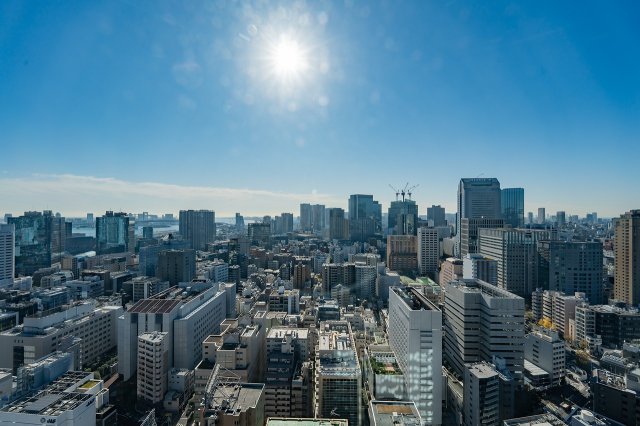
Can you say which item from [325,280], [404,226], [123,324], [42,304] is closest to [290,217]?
[404,226]

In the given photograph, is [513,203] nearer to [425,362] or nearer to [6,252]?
[425,362]

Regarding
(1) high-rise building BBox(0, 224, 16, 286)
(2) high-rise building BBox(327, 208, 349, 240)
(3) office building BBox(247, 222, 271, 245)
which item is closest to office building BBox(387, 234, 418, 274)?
(3) office building BBox(247, 222, 271, 245)

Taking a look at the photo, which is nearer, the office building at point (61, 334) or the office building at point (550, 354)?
the office building at point (61, 334)

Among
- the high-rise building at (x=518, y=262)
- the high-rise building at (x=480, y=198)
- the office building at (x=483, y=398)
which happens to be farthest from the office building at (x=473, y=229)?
the office building at (x=483, y=398)

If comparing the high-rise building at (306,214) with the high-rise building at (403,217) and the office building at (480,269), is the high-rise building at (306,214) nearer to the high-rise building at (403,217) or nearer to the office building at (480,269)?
the high-rise building at (403,217)

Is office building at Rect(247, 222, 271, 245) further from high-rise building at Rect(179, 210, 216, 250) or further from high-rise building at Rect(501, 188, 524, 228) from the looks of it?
high-rise building at Rect(501, 188, 524, 228)

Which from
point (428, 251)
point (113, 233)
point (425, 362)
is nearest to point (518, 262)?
point (428, 251)
